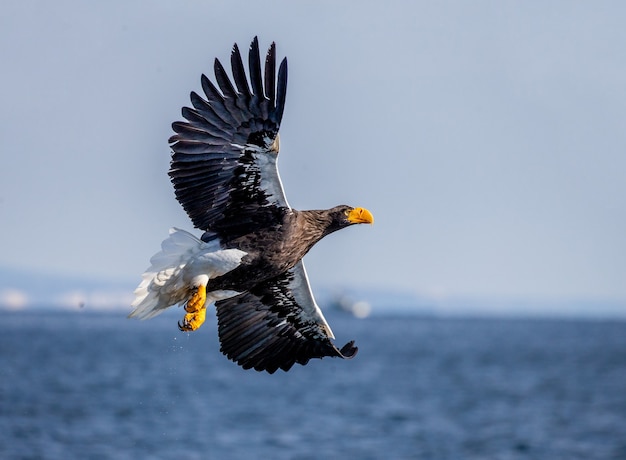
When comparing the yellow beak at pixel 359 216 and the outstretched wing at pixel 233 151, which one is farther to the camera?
the yellow beak at pixel 359 216

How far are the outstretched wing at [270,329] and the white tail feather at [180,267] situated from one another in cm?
138

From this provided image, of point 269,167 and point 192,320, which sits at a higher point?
point 269,167

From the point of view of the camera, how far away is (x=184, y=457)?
33125 mm

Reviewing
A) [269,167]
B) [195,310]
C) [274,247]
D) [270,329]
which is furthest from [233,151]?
[270,329]

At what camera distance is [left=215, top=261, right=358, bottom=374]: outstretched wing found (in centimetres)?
1284

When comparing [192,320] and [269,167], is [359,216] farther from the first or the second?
[192,320]

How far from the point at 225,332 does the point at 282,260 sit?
5.71ft

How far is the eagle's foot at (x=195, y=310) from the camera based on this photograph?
36.9 feet

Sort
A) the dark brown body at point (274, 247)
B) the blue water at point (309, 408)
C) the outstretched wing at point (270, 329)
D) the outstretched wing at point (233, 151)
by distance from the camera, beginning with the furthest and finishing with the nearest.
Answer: the blue water at point (309, 408) → the outstretched wing at point (270, 329) → the dark brown body at point (274, 247) → the outstretched wing at point (233, 151)

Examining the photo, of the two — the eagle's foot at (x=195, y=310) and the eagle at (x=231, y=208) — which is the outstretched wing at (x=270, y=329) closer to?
the eagle at (x=231, y=208)

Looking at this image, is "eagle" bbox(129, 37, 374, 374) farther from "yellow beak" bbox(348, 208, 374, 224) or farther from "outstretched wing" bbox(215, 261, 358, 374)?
"outstretched wing" bbox(215, 261, 358, 374)

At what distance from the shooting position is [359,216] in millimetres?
12086

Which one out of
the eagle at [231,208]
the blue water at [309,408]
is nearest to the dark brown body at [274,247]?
the eagle at [231,208]

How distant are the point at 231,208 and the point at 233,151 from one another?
64cm
